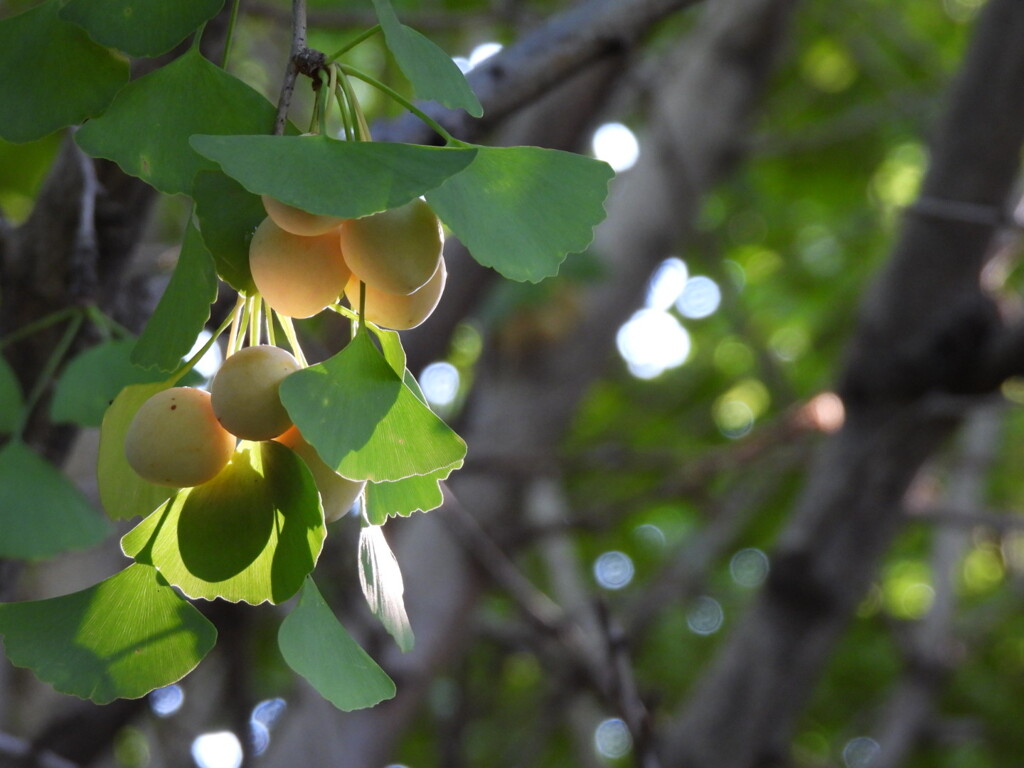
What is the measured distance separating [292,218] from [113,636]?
0.59ft

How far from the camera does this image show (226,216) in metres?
0.37

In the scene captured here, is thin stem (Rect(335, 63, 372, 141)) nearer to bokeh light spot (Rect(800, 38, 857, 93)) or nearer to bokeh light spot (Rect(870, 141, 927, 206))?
bokeh light spot (Rect(800, 38, 857, 93))

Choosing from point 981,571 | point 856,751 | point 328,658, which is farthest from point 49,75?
point 981,571

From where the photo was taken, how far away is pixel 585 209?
395 millimetres

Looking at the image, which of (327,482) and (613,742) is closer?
(327,482)

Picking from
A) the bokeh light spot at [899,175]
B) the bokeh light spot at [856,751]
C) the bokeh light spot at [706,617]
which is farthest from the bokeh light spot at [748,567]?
the bokeh light spot at [899,175]

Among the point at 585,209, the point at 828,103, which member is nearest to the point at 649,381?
the point at 828,103

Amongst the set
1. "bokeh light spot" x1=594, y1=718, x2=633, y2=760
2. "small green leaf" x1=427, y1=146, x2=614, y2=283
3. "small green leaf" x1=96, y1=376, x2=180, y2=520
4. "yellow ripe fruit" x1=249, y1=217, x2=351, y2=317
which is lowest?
"bokeh light spot" x1=594, y1=718, x2=633, y2=760

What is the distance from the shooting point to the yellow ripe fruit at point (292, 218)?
341 mm

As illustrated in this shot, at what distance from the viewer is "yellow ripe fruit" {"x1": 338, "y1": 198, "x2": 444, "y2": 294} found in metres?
0.35

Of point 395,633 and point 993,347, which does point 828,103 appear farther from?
point 395,633

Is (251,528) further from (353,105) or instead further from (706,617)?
(706,617)

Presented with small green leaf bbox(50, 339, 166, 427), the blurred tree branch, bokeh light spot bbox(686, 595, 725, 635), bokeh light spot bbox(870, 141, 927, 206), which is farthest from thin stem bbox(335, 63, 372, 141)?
bokeh light spot bbox(686, 595, 725, 635)

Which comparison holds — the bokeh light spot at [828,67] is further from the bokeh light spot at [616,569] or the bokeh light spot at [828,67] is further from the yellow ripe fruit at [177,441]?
the yellow ripe fruit at [177,441]
